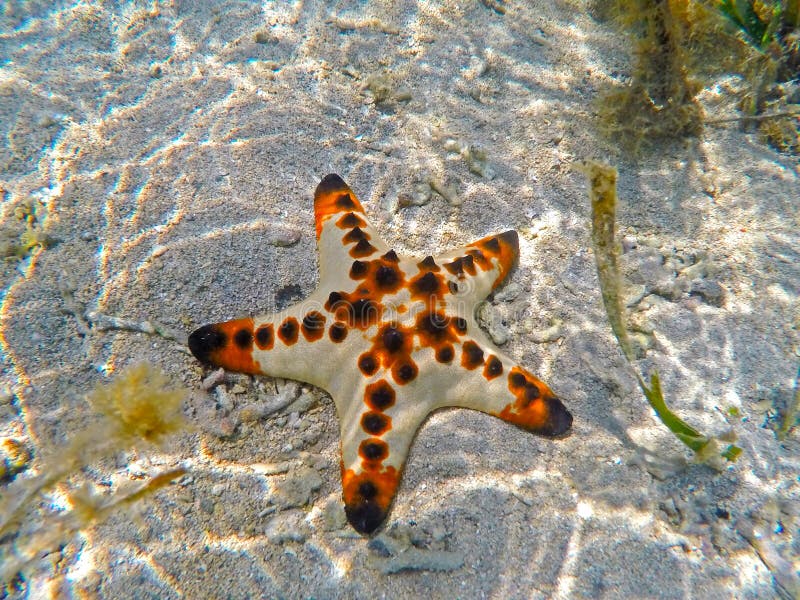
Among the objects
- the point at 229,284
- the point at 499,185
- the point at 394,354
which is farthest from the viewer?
the point at 499,185

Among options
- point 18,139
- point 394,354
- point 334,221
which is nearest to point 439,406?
point 394,354

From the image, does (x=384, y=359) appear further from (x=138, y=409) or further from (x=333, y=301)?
(x=138, y=409)

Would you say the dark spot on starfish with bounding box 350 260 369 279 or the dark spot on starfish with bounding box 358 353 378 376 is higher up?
the dark spot on starfish with bounding box 350 260 369 279

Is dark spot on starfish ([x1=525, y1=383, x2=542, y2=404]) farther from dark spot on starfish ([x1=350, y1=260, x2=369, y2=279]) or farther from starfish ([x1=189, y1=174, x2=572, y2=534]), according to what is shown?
dark spot on starfish ([x1=350, y1=260, x2=369, y2=279])

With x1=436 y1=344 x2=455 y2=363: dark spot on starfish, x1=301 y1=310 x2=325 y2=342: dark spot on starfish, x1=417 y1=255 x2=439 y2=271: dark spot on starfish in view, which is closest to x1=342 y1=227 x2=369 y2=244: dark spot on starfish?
x1=417 y1=255 x2=439 y2=271: dark spot on starfish

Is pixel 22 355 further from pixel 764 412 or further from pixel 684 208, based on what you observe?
pixel 684 208

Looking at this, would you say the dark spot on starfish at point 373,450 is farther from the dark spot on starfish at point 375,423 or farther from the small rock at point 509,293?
the small rock at point 509,293

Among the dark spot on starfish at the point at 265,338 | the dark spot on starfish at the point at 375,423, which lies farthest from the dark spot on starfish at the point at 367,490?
the dark spot on starfish at the point at 265,338
